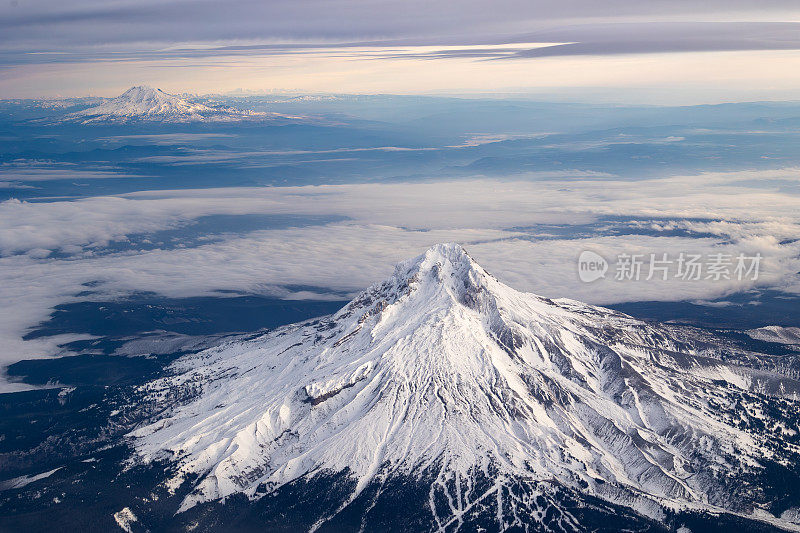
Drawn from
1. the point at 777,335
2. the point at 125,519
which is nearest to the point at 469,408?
the point at 125,519

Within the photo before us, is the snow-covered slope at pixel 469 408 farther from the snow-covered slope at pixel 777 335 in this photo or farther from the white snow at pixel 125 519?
the snow-covered slope at pixel 777 335

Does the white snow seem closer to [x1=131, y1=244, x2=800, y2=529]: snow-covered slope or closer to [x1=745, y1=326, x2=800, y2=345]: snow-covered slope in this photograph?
[x1=131, y1=244, x2=800, y2=529]: snow-covered slope

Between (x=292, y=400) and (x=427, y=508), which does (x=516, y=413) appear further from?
(x=292, y=400)

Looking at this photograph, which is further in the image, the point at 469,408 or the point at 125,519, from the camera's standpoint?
the point at 469,408

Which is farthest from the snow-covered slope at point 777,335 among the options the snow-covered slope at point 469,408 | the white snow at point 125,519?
the white snow at point 125,519

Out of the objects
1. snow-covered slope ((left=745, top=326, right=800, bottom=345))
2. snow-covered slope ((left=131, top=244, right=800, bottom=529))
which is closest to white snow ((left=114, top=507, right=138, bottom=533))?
snow-covered slope ((left=131, top=244, right=800, bottom=529))

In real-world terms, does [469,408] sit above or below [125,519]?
above

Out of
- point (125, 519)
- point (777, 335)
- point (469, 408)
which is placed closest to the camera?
point (125, 519)

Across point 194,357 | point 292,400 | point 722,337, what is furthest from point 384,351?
point 722,337

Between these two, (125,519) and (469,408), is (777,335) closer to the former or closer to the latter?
(469,408)
